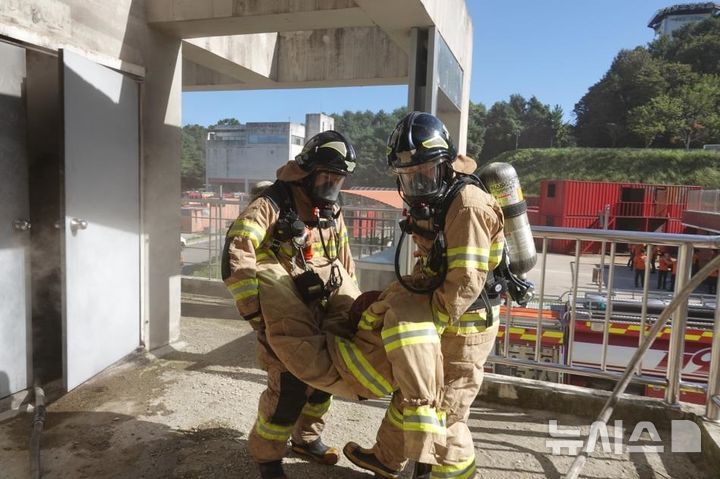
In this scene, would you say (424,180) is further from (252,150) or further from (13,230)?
(252,150)

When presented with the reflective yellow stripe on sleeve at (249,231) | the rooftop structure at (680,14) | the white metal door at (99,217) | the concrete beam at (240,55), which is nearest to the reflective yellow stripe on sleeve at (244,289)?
the reflective yellow stripe on sleeve at (249,231)

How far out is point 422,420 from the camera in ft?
6.36

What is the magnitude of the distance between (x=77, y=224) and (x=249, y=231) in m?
1.73

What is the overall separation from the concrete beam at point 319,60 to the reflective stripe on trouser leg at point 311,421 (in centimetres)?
449

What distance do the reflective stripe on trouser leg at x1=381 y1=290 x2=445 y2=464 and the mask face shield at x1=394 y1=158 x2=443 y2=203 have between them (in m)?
0.58

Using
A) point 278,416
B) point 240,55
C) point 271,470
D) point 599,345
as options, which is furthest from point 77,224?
point 599,345

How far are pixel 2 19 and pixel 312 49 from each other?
4225mm

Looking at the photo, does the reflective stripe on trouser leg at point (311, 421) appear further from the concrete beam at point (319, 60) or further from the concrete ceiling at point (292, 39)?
the concrete beam at point (319, 60)

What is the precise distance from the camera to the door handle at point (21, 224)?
3.34m

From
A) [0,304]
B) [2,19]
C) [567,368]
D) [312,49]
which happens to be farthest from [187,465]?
[312,49]

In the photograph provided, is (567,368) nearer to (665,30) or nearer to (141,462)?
(141,462)

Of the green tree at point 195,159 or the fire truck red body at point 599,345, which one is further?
the green tree at point 195,159

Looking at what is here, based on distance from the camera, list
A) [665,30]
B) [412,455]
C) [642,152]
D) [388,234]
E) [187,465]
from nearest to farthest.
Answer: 1. [412,455]
2. [187,465]
3. [388,234]
4. [642,152]
5. [665,30]

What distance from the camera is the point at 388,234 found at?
820 cm
